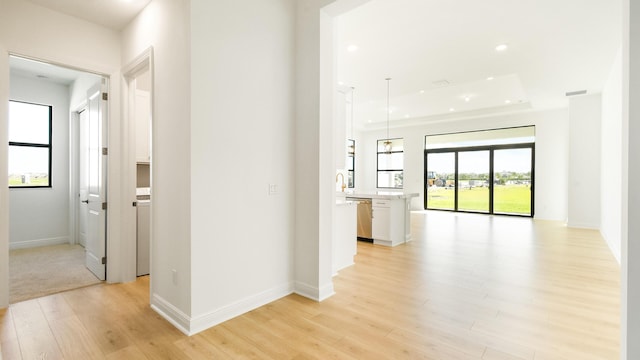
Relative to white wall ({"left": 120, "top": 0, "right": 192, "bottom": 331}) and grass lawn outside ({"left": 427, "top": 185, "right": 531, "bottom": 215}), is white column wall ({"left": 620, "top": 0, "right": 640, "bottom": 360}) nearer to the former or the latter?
white wall ({"left": 120, "top": 0, "right": 192, "bottom": 331})

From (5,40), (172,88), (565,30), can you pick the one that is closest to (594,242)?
(565,30)

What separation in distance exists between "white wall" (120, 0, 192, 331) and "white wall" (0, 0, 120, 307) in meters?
0.78

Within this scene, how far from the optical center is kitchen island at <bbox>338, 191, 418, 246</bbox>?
5.52 metres

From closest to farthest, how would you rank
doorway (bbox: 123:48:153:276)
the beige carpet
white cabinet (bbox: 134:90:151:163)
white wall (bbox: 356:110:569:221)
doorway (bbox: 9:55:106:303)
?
the beige carpet → doorway (bbox: 123:48:153:276) → white cabinet (bbox: 134:90:151:163) → doorway (bbox: 9:55:106:303) → white wall (bbox: 356:110:569:221)

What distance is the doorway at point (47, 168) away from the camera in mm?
5023

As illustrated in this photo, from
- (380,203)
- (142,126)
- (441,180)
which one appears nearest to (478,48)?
(380,203)

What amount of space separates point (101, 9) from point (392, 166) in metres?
10.4

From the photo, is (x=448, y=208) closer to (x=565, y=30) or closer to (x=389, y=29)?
(x=565, y=30)

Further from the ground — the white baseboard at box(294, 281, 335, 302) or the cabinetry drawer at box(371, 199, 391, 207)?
the cabinetry drawer at box(371, 199, 391, 207)

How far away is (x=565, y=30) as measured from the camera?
13.6 feet

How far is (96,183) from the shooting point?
3.77 m

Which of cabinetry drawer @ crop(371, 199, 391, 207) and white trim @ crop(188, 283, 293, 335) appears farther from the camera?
cabinetry drawer @ crop(371, 199, 391, 207)

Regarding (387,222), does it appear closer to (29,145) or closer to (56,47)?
(56,47)

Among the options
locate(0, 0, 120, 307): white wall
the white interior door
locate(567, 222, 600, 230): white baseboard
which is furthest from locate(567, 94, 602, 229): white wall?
the white interior door
